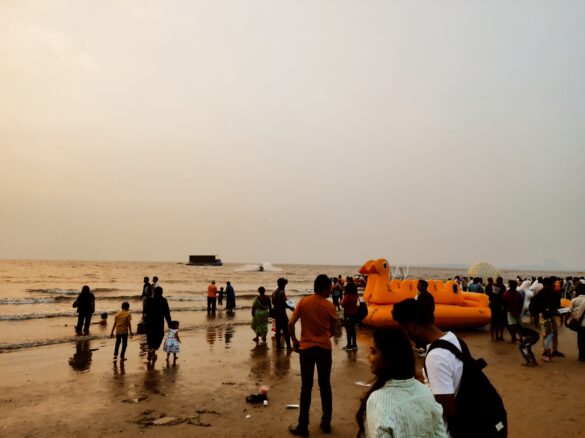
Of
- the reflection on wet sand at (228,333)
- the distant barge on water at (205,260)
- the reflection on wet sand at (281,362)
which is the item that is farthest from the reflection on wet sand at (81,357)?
the distant barge on water at (205,260)

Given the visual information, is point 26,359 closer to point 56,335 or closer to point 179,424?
point 56,335

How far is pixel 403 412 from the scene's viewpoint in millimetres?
2002

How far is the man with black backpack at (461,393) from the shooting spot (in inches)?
94.1

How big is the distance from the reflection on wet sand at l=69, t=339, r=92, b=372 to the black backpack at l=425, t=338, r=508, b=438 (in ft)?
30.0

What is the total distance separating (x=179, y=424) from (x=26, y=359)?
733cm

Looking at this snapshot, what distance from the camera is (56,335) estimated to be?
48.0ft

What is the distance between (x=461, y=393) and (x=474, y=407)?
0.10 meters

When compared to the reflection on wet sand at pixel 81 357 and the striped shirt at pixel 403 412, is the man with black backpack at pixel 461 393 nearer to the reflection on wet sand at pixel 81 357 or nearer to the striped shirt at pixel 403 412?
the striped shirt at pixel 403 412

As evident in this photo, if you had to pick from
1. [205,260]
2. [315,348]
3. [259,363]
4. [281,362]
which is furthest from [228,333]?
[205,260]

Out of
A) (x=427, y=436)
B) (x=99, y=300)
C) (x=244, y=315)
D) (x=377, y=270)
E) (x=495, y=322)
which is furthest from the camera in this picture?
(x=99, y=300)

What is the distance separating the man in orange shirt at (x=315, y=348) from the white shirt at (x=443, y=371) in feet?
9.24

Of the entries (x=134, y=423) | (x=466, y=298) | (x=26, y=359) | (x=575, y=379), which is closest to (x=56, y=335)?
(x=26, y=359)

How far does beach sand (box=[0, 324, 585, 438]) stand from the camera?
18.5ft

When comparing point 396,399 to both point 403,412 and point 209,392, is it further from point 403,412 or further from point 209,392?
point 209,392
